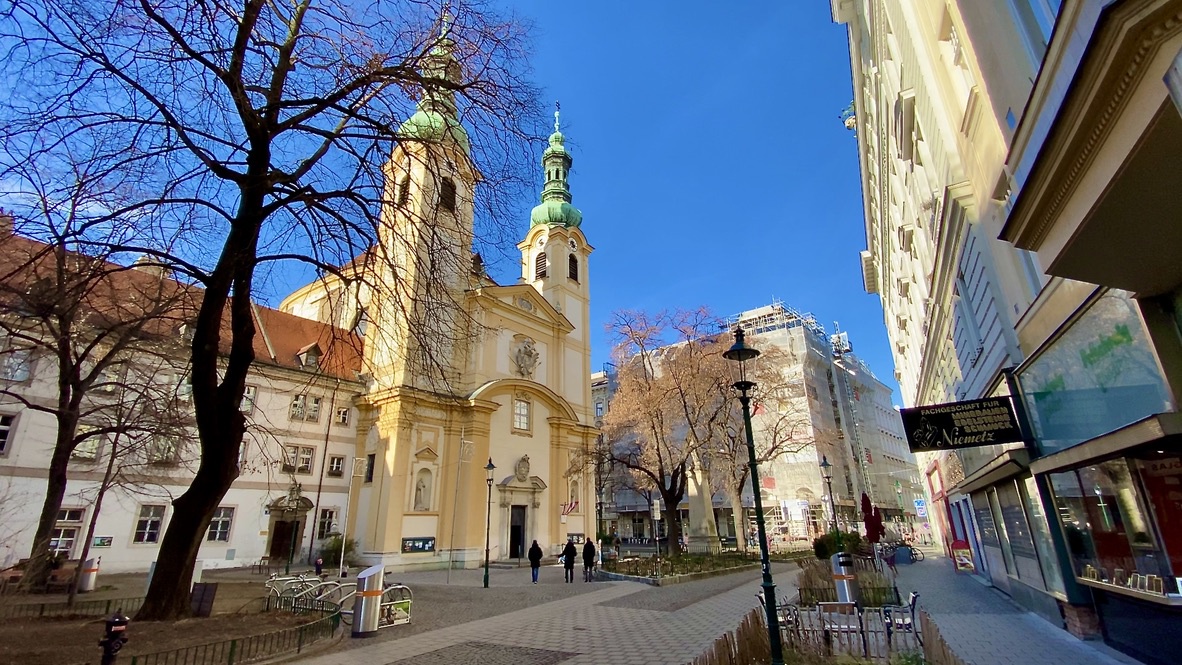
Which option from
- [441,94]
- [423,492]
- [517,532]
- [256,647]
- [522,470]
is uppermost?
[441,94]

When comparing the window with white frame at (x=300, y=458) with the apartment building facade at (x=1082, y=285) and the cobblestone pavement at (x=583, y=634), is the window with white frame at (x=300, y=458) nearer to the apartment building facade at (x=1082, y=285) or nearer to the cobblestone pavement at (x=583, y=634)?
the cobblestone pavement at (x=583, y=634)

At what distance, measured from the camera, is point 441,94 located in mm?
8750

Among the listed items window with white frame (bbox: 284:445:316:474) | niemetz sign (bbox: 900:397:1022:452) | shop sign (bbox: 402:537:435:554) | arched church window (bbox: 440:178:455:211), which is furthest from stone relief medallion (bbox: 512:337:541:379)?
niemetz sign (bbox: 900:397:1022:452)

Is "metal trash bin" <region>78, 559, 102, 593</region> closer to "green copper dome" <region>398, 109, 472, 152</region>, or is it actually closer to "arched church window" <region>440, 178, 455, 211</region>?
"arched church window" <region>440, 178, 455, 211</region>

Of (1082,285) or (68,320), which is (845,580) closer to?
(1082,285)

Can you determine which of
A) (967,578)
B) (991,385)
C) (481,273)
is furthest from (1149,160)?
(967,578)

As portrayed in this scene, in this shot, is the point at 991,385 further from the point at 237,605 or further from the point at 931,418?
the point at 237,605

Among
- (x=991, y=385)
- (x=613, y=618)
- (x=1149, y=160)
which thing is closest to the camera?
(x=1149, y=160)

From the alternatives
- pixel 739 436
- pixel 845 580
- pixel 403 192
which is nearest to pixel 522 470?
→ pixel 739 436

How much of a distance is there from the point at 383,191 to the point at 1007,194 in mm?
9778

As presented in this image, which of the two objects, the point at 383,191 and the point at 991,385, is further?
the point at 991,385

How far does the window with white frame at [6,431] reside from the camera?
2020 centimetres

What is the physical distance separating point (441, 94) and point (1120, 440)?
1018 cm

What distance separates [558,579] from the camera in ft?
73.0
